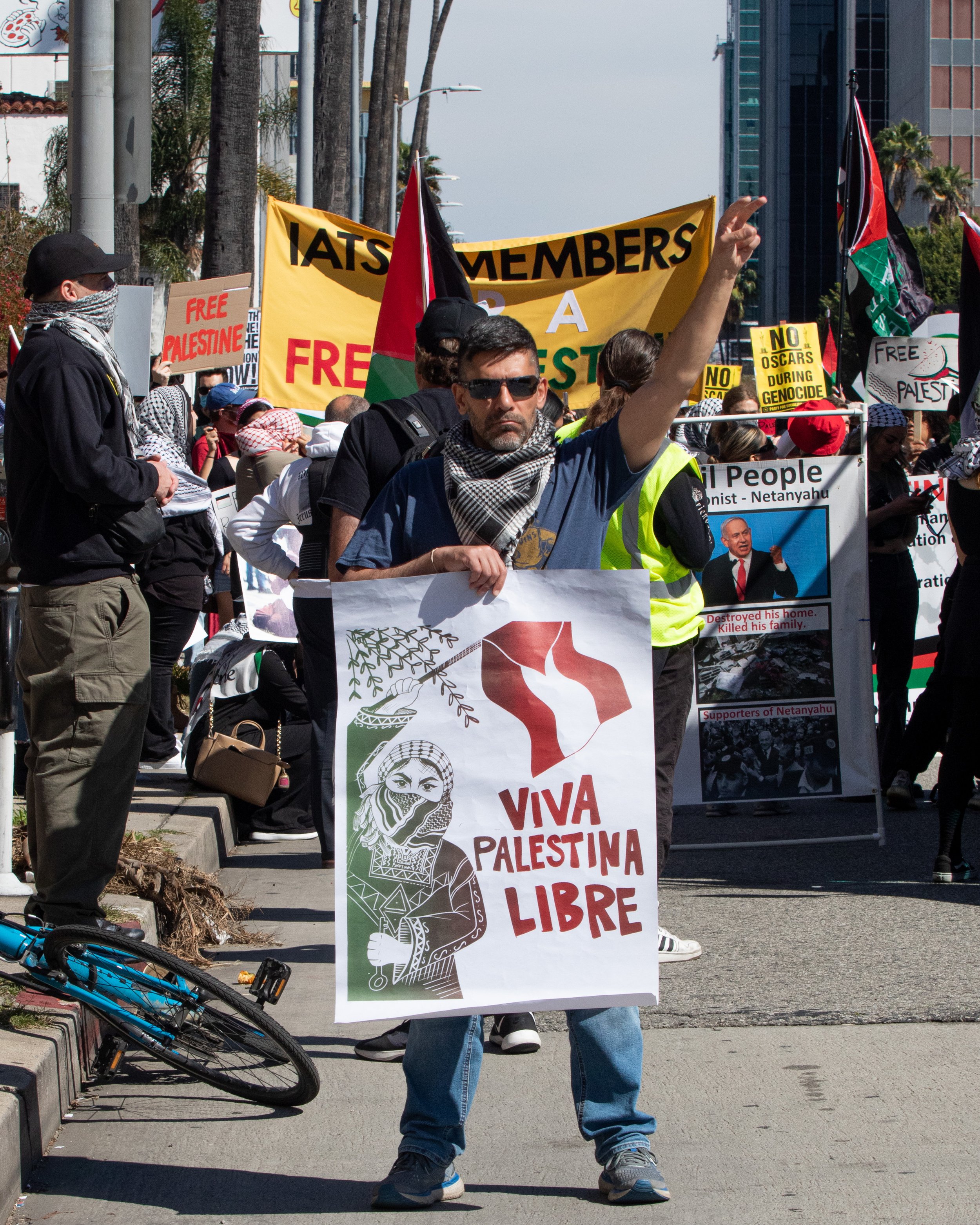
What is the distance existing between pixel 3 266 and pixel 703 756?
69.3 feet

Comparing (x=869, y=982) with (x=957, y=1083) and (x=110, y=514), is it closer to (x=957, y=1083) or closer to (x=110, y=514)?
(x=957, y=1083)

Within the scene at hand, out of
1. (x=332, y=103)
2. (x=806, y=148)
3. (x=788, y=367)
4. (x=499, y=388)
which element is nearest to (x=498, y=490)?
(x=499, y=388)

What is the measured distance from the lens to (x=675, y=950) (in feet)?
17.8

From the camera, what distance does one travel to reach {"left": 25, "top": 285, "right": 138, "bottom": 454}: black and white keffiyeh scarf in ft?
14.4

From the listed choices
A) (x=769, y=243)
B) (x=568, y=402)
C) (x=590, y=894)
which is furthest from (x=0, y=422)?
(x=769, y=243)

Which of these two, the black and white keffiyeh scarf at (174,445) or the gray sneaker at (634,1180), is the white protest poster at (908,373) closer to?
the black and white keffiyeh scarf at (174,445)

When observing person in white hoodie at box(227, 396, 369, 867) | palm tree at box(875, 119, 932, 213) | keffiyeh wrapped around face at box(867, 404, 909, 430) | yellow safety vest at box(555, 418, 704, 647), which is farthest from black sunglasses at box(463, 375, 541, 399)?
palm tree at box(875, 119, 932, 213)

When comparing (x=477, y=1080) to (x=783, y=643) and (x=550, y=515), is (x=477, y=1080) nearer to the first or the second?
(x=550, y=515)

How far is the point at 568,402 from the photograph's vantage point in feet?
26.7

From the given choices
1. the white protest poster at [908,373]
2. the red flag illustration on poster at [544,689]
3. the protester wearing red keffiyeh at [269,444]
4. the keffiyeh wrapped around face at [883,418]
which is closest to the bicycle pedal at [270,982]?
the red flag illustration on poster at [544,689]

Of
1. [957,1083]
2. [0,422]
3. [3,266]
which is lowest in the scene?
[957,1083]

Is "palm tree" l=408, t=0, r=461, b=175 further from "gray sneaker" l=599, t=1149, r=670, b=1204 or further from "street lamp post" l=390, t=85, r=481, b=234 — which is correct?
"gray sneaker" l=599, t=1149, r=670, b=1204

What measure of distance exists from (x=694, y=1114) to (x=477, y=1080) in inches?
32.3

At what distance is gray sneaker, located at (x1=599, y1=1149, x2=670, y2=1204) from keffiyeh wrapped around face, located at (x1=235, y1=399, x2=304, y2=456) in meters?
5.94
